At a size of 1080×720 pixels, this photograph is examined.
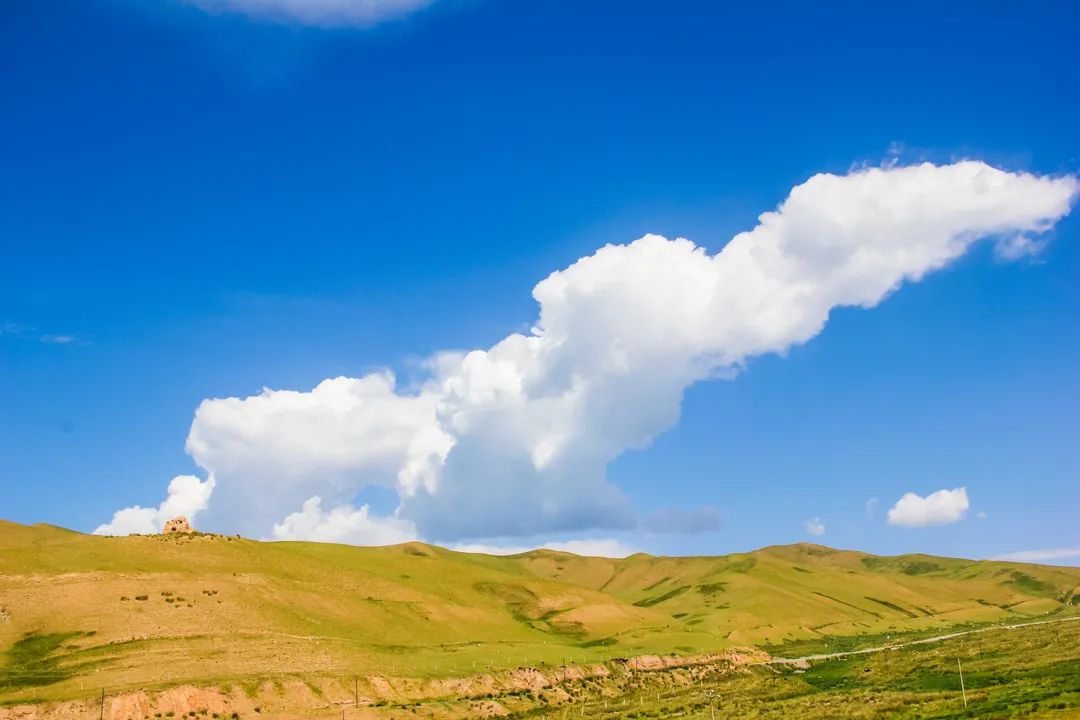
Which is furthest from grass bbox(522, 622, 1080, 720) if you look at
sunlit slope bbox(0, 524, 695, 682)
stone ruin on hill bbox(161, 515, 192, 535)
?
stone ruin on hill bbox(161, 515, 192, 535)

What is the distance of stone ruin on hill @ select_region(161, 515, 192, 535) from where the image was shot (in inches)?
6083

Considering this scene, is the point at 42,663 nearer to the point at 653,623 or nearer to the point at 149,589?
the point at 149,589

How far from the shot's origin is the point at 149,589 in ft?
374

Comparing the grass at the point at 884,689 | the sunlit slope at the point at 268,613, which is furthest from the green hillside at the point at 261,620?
the grass at the point at 884,689

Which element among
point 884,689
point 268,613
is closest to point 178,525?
point 268,613

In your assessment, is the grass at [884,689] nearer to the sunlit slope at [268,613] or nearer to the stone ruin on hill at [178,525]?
the sunlit slope at [268,613]

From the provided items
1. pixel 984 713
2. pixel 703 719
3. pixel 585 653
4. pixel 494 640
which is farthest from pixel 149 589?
pixel 984 713

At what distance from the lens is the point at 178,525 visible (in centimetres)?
15662

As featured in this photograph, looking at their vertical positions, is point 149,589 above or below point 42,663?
above

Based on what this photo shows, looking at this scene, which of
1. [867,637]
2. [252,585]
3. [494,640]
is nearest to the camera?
[252,585]

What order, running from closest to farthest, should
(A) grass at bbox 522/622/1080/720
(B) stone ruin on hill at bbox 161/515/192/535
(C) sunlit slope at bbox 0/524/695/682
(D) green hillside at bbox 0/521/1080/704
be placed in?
(A) grass at bbox 522/622/1080/720 → (D) green hillside at bbox 0/521/1080/704 → (C) sunlit slope at bbox 0/524/695/682 → (B) stone ruin on hill at bbox 161/515/192/535

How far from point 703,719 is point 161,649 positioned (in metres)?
61.4

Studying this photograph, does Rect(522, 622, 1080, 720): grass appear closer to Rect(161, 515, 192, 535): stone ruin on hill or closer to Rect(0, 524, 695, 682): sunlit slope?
Rect(0, 524, 695, 682): sunlit slope

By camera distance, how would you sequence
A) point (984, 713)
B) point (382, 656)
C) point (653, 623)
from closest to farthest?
1. point (984, 713)
2. point (382, 656)
3. point (653, 623)
